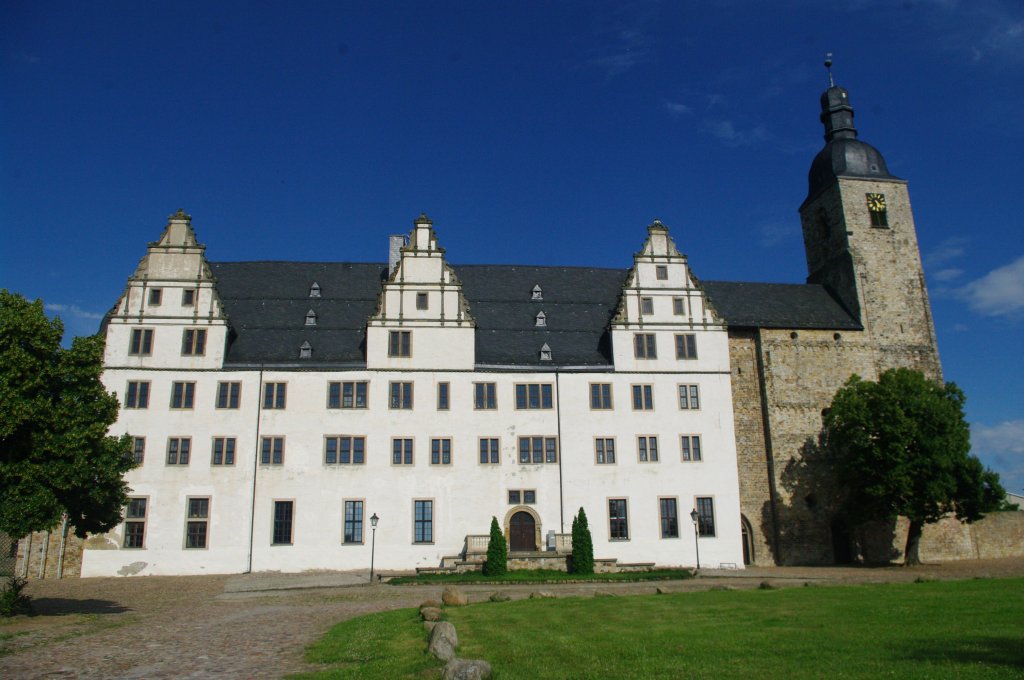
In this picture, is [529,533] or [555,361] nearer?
[529,533]

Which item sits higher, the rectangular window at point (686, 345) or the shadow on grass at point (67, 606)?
Result: the rectangular window at point (686, 345)

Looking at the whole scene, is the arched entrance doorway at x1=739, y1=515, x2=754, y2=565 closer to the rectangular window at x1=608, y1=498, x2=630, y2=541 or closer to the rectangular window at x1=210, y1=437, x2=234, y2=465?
the rectangular window at x1=608, y1=498, x2=630, y2=541

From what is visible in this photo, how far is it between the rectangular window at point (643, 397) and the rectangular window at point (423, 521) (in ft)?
35.4

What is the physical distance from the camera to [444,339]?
121 ft

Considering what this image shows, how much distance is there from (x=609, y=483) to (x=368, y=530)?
11.2 metres

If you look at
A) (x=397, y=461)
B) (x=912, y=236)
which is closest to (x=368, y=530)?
(x=397, y=461)

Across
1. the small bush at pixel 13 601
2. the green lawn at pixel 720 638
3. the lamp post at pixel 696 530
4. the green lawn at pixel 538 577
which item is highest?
the lamp post at pixel 696 530

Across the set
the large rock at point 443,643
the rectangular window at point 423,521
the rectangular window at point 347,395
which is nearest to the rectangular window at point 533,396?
the rectangular window at point 423,521

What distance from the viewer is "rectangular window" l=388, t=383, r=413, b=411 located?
1414 inches

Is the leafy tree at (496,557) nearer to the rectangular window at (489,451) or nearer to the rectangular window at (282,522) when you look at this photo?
the rectangular window at (489,451)

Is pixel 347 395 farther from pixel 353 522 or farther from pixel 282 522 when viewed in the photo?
pixel 282 522

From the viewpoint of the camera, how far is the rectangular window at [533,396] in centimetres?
3675

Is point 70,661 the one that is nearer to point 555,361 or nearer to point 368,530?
point 368,530

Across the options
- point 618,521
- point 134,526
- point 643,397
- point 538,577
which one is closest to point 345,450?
point 134,526
